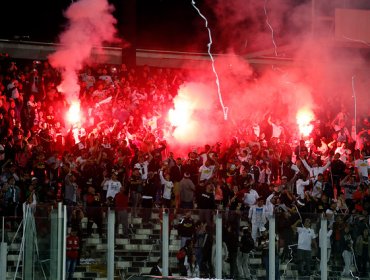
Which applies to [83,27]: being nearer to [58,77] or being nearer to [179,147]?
[58,77]

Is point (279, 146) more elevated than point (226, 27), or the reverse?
point (226, 27)

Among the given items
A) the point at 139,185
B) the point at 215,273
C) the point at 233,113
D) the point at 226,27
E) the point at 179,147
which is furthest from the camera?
the point at 226,27

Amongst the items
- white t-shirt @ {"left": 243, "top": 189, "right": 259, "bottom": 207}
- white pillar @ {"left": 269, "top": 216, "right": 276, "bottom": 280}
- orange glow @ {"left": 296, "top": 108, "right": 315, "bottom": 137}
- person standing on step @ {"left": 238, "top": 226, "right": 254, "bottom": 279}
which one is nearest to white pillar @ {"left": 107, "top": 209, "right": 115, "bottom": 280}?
person standing on step @ {"left": 238, "top": 226, "right": 254, "bottom": 279}

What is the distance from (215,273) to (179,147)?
9.39 metres

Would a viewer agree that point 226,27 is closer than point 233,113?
No

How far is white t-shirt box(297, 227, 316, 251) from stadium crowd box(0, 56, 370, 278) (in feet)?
0.08

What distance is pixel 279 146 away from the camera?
23734mm

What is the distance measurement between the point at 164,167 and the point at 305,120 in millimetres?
7824

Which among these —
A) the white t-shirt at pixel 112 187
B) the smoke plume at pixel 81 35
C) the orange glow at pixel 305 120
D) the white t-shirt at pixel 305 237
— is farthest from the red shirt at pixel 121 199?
the orange glow at pixel 305 120

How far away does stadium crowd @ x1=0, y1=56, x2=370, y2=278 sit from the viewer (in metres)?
16.9

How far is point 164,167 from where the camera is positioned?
824 inches

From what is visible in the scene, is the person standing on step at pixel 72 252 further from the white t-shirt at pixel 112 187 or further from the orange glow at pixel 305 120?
the orange glow at pixel 305 120

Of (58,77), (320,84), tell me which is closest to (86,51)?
(58,77)

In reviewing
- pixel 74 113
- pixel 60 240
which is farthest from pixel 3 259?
pixel 74 113
